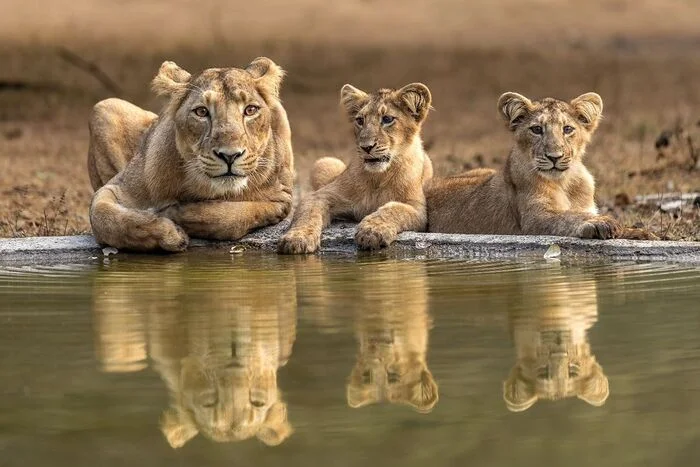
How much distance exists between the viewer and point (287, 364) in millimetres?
4578

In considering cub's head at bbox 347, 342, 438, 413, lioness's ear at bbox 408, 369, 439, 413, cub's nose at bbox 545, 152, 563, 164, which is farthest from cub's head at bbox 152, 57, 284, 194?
lioness's ear at bbox 408, 369, 439, 413

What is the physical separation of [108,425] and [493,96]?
561 inches

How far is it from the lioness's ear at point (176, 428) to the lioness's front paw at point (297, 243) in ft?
11.9

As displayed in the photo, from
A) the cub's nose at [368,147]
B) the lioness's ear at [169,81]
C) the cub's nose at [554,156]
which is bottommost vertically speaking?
the cub's nose at [554,156]

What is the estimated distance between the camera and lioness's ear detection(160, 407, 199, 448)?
3.71m

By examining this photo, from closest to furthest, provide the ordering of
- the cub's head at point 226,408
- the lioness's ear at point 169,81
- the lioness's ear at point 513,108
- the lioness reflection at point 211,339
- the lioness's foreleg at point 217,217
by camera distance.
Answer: the cub's head at point 226,408
the lioness reflection at point 211,339
the lioness's foreleg at point 217,217
the lioness's ear at point 169,81
the lioness's ear at point 513,108

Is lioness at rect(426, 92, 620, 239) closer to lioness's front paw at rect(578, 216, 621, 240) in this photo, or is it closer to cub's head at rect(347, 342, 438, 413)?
lioness's front paw at rect(578, 216, 621, 240)

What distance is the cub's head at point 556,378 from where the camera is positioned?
4.10 meters

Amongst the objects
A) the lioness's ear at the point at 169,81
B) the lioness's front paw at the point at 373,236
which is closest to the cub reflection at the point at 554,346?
the lioness's front paw at the point at 373,236

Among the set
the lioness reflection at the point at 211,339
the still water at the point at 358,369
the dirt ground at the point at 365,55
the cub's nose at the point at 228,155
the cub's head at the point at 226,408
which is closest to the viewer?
the still water at the point at 358,369

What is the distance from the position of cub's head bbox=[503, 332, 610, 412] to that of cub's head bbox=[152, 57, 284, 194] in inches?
121

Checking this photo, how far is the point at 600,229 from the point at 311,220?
153 centimetres

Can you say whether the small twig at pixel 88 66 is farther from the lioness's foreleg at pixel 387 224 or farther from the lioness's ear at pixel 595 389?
the lioness's ear at pixel 595 389

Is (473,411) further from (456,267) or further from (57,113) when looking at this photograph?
(57,113)
